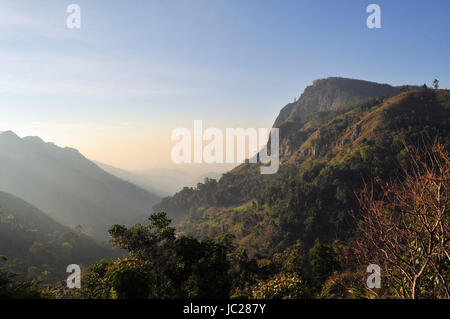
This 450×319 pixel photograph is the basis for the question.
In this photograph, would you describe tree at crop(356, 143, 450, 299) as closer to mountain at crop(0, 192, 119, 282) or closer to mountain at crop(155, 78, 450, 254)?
mountain at crop(155, 78, 450, 254)

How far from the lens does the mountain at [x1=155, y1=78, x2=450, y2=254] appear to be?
8838 cm

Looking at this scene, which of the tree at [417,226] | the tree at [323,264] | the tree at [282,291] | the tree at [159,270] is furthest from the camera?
the tree at [323,264]

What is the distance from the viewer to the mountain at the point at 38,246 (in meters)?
71.9

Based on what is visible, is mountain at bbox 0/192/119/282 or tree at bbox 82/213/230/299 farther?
mountain at bbox 0/192/119/282

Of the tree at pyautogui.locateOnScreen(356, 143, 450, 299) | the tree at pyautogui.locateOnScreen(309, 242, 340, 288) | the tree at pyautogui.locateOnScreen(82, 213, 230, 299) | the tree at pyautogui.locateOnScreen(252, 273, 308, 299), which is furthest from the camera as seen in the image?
the tree at pyautogui.locateOnScreen(309, 242, 340, 288)

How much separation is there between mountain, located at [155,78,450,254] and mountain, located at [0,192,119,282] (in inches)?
1876

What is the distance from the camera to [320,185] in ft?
310

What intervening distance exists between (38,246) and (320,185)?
105939 millimetres

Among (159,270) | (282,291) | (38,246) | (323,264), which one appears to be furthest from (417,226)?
(38,246)

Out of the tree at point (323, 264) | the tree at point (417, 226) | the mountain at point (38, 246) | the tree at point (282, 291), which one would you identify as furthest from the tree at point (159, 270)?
the mountain at point (38, 246)

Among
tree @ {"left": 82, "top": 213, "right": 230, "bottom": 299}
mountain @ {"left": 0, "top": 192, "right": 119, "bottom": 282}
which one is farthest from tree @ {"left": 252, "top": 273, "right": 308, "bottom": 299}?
mountain @ {"left": 0, "top": 192, "right": 119, "bottom": 282}

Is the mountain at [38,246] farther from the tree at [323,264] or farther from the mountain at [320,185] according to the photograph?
the tree at [323,264]

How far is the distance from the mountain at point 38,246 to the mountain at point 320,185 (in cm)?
4766
